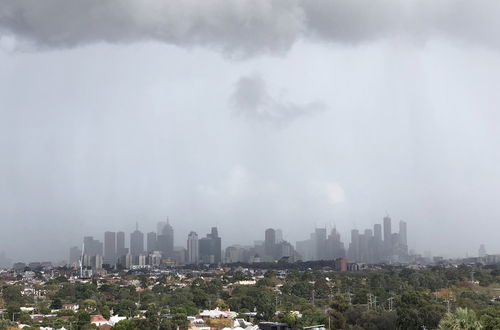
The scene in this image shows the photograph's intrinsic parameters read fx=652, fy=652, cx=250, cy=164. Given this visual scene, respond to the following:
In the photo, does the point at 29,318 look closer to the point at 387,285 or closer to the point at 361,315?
the point at 361,315

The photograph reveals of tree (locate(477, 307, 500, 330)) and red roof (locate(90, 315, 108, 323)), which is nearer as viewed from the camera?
tree (locate(477, 307, 500, 330))

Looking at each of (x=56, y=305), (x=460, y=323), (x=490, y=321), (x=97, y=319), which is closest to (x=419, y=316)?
(x=490, y=321)

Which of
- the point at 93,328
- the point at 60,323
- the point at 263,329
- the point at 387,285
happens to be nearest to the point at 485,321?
the point at 263,329

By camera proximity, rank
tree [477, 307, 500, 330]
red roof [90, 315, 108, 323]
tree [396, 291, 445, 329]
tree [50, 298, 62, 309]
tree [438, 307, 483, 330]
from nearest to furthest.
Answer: tree [438, 307, 483, 330] < tree [477, 307, 500, 330] < tree [396, 291, 445, 329] < red roof [90, 315, 108, 323] < tree [50, 298, 62, 309]

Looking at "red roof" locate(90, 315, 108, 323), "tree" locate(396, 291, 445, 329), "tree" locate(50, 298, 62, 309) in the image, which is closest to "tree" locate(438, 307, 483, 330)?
"tree" locate(396, 291, 445, 329)

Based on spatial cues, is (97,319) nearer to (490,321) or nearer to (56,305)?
(56,305)

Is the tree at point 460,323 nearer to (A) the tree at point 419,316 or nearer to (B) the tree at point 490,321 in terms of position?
(B) the tree at point 490,321

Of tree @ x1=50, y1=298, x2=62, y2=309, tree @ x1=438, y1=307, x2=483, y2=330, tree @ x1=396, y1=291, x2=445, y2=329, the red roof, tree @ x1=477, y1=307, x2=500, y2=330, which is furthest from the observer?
tree @ x1=50, y1=298, x2=62, y2=309

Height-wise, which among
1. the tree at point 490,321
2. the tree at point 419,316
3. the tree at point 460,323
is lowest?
the tree at point 419,316

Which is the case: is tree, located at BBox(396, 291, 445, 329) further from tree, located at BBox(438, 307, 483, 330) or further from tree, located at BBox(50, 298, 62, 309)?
tree, located at BBox(50, 298, 62, 309)

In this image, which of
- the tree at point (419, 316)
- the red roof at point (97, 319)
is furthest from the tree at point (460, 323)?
the red roof at point (97, 319)

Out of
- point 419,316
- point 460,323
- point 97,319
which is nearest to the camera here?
point 460,323
